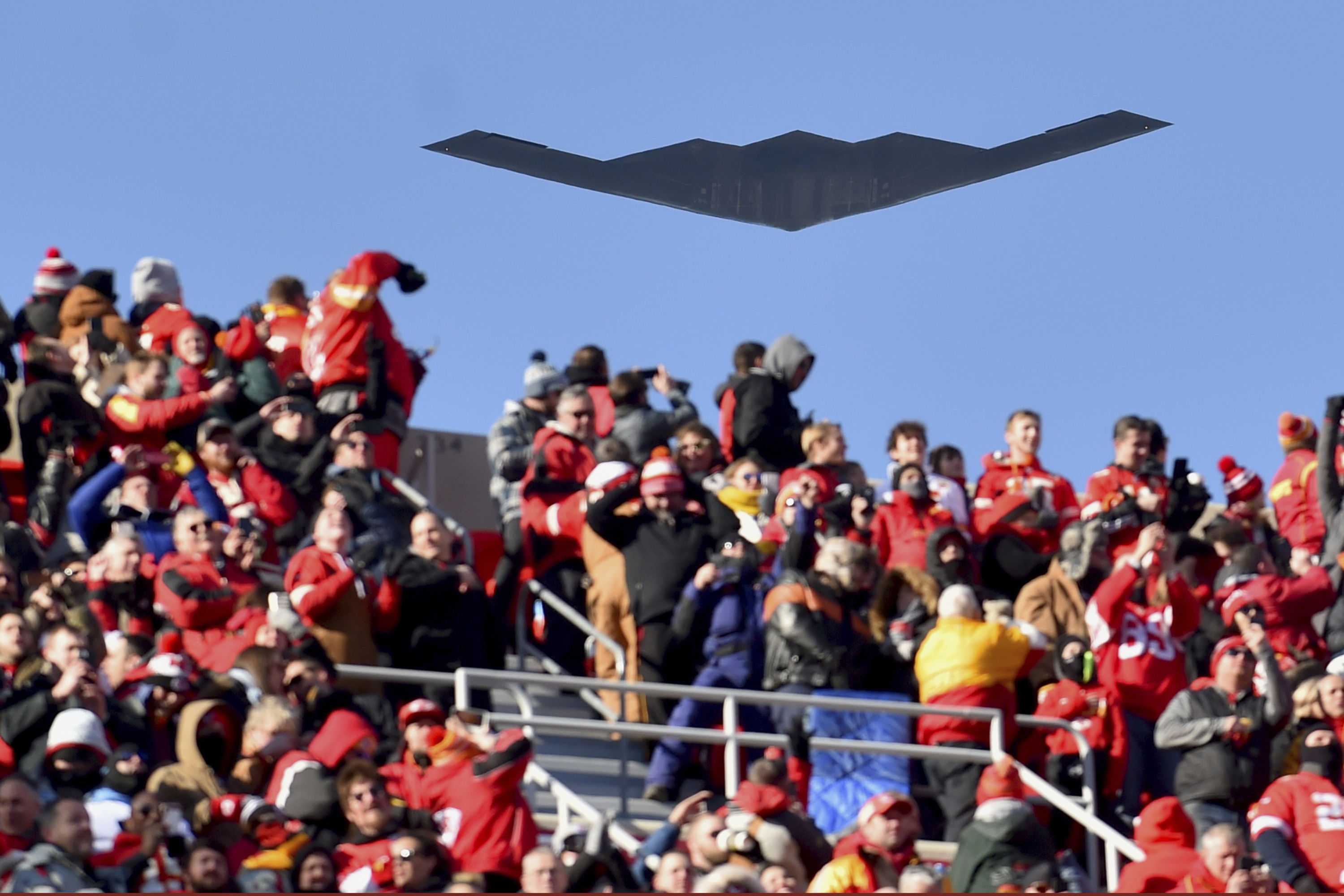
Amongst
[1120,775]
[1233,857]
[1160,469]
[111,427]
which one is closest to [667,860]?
[1233,857]

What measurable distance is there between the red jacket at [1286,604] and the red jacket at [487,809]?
401cm

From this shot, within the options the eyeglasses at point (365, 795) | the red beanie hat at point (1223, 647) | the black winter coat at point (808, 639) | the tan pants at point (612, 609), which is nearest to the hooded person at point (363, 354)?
the tan pants at point (612, 609)

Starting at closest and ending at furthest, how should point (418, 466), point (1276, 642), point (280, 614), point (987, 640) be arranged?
point (280, 614) → point (987, 640) → point (1276, 642) → point (418, 466)

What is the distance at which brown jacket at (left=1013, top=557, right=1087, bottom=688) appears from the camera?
38.3 ft

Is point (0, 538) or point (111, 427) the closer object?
point (0, 538)

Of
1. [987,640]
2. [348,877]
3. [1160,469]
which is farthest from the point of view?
[1160,469]

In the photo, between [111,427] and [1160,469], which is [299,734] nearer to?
[111,427]

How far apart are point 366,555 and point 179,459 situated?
120cm

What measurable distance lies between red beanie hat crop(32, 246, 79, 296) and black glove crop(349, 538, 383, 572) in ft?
8.44

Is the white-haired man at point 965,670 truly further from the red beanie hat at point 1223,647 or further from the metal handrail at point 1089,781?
the red beanie hat at point 1223,647

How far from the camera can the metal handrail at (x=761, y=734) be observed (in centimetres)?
A: 1035

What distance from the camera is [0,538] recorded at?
10.7 metres

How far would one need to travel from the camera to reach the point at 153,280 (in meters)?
12.7

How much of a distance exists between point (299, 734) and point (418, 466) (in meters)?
4.60
